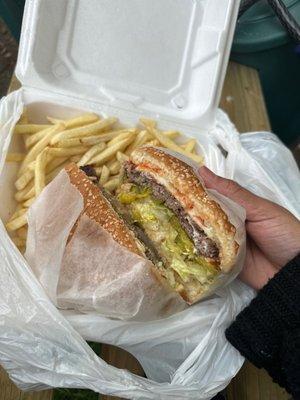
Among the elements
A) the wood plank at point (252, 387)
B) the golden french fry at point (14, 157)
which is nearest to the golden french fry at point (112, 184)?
the golden french fry at point (14, 157)

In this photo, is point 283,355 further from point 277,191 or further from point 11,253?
point 11,253

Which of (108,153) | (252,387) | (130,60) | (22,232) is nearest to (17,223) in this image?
(22,232)

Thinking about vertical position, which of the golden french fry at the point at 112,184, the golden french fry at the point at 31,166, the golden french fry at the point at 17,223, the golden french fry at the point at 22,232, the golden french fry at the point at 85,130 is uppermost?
the golden french fry at the point at 85,130

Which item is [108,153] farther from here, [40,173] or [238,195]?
[238,195]

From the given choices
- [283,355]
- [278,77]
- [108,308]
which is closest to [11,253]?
[108,308]

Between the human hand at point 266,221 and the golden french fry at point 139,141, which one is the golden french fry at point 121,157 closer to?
the golden french fry at point 139,141
